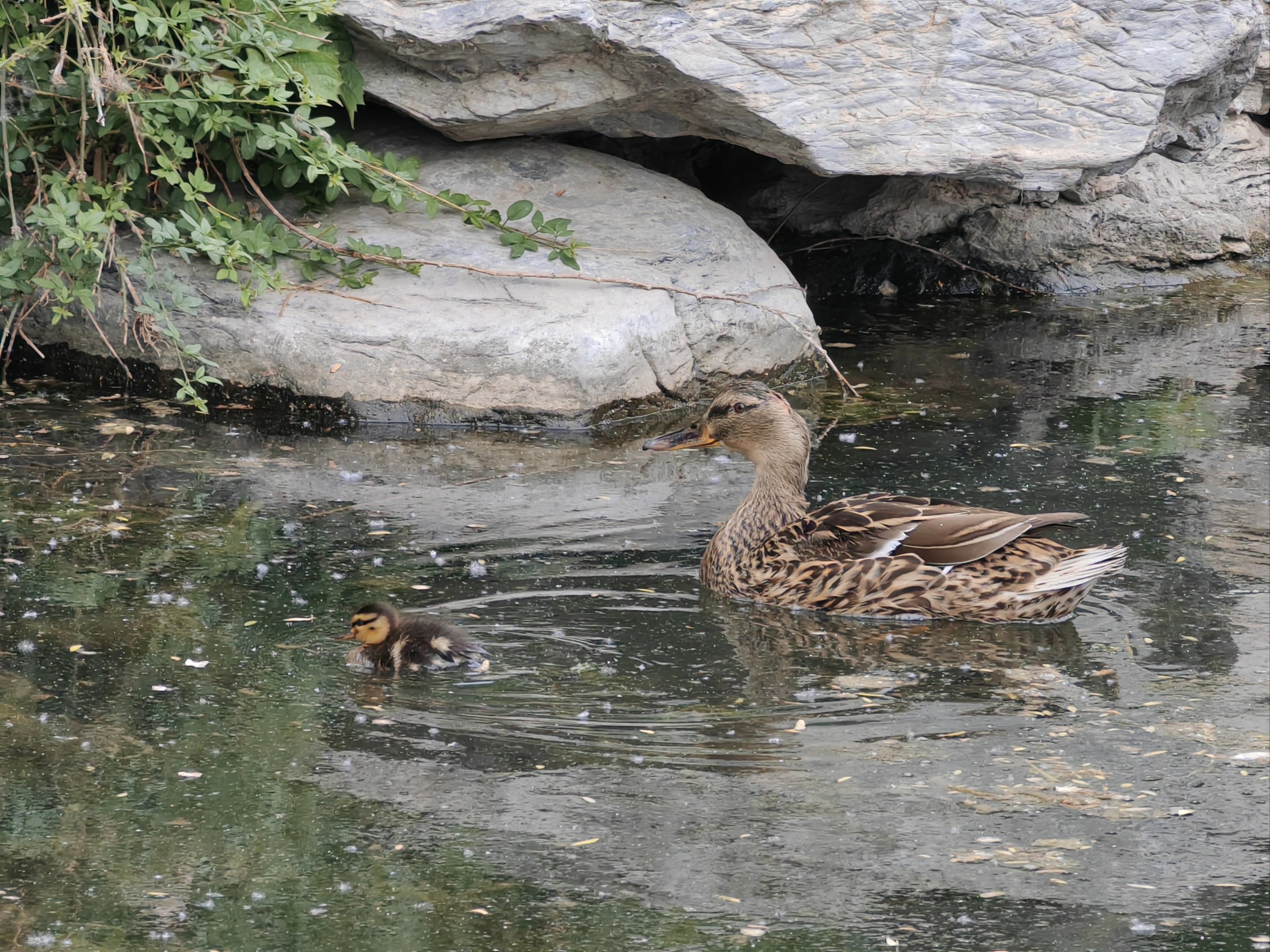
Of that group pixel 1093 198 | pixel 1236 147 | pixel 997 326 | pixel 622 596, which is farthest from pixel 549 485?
pixel 1236 147

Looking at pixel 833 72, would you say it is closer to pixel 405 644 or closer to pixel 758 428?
pixel 758 428

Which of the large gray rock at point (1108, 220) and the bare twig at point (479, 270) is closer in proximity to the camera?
the bare twig at point (479, 270)

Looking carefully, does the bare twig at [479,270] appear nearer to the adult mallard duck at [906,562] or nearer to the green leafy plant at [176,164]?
the green leafy plant at [176,164]

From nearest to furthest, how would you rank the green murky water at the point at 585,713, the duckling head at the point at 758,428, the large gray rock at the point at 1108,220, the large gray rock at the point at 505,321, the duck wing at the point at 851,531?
1. the green murky water at the point at 585,713
2. the duck wing at the point at 851,531
3. the duckling head at the point at 758,428
4. the large gray rock at the point at 505,321
5. the large gray rock at the point at 1108,220

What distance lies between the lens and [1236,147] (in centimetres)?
1352

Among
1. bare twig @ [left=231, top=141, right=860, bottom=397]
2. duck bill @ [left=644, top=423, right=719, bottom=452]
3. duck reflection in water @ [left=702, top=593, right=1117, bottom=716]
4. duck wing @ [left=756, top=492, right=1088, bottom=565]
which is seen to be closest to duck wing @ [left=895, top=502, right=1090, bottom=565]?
duck wing @ [left=756, top=492, right=1088, bottom=565]

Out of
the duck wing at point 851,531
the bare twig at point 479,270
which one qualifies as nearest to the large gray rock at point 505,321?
the bare twig at point 479,270

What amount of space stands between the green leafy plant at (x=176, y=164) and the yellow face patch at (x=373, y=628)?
2250 mm

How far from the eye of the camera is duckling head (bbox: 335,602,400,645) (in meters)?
5.52

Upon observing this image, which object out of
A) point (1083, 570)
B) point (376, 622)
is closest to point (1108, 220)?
point (1083, 570)

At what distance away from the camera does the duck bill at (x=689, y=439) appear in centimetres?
714

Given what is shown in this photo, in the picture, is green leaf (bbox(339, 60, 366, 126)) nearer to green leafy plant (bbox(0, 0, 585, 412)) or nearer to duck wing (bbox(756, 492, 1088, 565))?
green leafy plant (bbox(0, 0, 585, 412))

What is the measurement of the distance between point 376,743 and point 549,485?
292cm

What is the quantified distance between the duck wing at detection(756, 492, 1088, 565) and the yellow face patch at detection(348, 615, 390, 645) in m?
1.66
